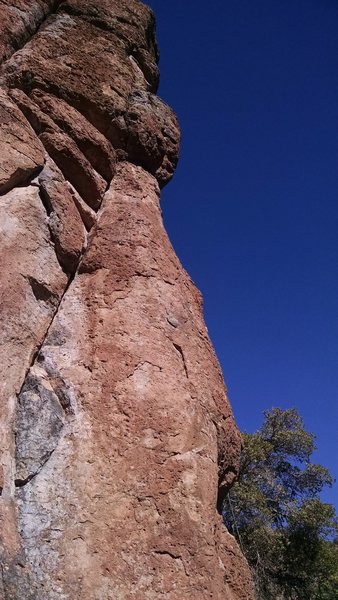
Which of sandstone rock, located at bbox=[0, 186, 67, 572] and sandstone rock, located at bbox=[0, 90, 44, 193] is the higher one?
sandstone rock, located at bbox=[0, 90, 44, 193]

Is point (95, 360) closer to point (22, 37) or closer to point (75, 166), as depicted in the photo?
point (75, 166)

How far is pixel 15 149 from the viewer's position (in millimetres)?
6770

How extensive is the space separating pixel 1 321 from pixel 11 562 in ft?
7.33

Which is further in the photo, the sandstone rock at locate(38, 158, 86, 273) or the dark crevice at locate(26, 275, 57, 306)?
the sandstone rock at locate(38, 158, 86, 273)

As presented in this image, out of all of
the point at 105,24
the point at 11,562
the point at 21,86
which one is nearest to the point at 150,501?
the point at 11,562

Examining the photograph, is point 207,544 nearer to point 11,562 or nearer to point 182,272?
point 11,562

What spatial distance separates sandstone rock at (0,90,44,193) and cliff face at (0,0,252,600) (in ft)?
0.08

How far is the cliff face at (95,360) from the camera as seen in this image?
4.91 m

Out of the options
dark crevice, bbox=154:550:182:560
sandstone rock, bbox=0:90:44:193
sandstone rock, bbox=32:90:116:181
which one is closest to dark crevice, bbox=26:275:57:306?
sandstone rock, bbox=0:90:44:193

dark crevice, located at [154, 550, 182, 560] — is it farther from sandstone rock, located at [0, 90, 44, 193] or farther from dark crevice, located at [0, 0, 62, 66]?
dark crevice, located at [0, 0, 62, 66]

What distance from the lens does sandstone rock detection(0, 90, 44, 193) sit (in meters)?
6.52

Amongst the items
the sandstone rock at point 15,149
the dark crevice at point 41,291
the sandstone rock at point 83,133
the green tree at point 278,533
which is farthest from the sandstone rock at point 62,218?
the green tree at point 278,533

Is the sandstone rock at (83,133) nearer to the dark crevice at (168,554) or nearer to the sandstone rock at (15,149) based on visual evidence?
the sandstone rock at (15,149)

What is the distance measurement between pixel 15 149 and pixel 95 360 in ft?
9.20
